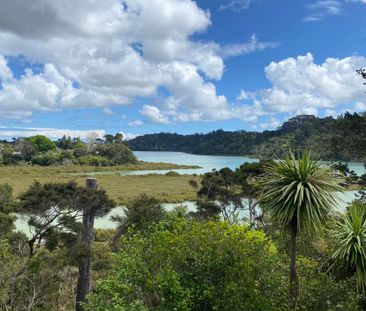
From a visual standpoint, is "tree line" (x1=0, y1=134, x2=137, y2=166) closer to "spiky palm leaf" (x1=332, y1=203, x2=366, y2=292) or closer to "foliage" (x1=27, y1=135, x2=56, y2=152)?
"foliage" (x1=27, y1=135, x2=56, y2=152)

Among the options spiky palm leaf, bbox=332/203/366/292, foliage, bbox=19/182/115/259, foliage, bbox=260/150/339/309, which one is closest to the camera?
foliage, bbox=260/150/339/309

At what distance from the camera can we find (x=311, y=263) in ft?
42.0

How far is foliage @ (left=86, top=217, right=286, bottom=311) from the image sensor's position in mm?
8172

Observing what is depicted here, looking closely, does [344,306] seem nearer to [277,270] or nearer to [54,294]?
[277,270]

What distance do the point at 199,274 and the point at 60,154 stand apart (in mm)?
114545

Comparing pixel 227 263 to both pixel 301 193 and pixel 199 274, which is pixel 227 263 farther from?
pixel 301 193

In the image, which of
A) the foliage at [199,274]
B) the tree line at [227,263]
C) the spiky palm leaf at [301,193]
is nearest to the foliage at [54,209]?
the tree line at [227,263]

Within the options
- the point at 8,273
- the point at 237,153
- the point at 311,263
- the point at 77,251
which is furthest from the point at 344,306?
the point at 237,153

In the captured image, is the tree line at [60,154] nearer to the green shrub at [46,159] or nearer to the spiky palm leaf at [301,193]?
the green shrub at [46,159]

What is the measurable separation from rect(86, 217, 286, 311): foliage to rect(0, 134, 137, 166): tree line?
106992mm

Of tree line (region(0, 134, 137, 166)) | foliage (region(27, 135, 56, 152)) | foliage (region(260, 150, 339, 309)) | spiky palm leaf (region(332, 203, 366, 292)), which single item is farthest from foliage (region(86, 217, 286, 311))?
foliage (region(27, 135, 56, 152))

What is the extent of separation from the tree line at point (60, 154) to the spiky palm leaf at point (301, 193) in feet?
349

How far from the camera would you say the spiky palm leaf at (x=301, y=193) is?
10.1 m

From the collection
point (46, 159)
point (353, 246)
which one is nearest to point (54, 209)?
point (353, 246)
